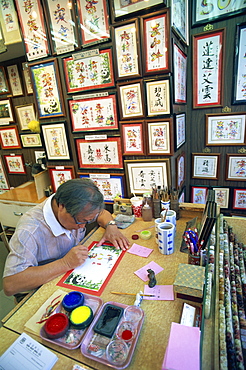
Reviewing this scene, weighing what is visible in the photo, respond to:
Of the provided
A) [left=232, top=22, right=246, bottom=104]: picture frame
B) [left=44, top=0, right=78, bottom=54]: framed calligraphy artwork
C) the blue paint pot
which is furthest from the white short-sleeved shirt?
[left=232, top=22, right=246, bottom=104]: picture frame

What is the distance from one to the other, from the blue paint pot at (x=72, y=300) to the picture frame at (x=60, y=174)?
141 centimetres

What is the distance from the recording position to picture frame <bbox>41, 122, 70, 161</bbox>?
2.13 metres

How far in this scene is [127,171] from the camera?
77.4 inches

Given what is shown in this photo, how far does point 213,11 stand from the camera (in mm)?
1774

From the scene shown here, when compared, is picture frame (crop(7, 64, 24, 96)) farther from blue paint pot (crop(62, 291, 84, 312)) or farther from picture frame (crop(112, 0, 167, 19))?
blue paint pot (crop(62, 291, 84, 312))

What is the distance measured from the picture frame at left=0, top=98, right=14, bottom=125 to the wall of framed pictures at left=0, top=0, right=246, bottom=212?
126 cm

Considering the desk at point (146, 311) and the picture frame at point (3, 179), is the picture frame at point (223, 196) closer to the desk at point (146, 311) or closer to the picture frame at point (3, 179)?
the desk at point (146, 311)

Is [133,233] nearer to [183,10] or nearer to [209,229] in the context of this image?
[209,229]

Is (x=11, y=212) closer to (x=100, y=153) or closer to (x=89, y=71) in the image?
(x=100, y=153)

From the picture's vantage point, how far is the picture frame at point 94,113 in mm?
1847

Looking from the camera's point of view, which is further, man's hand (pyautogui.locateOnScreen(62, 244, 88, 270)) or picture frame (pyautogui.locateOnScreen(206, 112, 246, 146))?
picture frame (pyautogui.locateOnScreen(206, 112, 246, 146))

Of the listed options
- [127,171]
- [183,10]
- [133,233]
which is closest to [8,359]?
[133,233]

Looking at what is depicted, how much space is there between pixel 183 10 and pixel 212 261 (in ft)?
6.48

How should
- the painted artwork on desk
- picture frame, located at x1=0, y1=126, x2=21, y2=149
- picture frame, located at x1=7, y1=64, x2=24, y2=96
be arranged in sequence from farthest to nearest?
picture frame, located at x1=0, y1=126, x2=21, y2=149, picture frame, located at x1=7, y1=64, x2=24, y2=96, the painted artwork on desk
